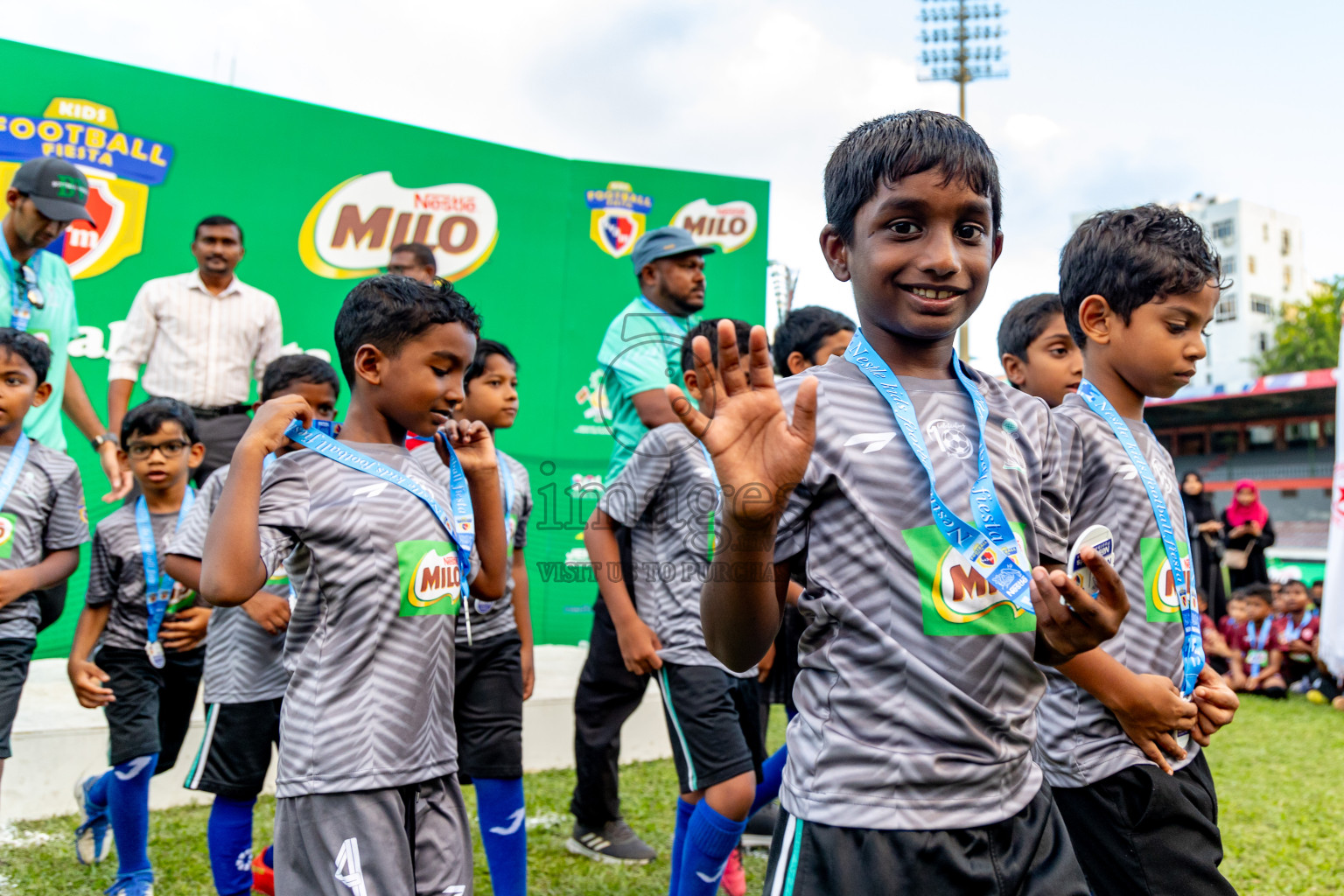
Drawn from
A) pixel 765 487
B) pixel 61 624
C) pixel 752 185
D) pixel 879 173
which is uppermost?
pixel 752 185

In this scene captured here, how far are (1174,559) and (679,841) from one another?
1.94 m

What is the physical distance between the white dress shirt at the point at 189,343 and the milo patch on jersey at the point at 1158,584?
4.40 m

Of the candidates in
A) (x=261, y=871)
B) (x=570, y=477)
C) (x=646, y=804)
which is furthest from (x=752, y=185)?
(x=261, y=871)

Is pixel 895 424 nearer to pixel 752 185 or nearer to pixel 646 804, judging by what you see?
pixel 646 804

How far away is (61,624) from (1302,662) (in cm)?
925

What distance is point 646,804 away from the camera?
471 cm

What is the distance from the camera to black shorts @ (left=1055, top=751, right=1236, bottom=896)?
72.7 inches

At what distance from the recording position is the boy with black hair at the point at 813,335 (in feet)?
12.7

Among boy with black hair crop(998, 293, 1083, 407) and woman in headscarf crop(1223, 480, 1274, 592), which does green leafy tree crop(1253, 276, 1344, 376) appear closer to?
woman in headscarf crop(1223, 480, 1274, 592)

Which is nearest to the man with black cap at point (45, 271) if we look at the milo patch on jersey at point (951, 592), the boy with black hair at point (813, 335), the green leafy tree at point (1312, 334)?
the boy with black hair at point (813, 335)

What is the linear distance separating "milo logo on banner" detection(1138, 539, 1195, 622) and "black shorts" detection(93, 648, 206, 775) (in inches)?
120

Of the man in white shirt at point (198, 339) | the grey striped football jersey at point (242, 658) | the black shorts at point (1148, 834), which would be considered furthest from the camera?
the man in white shirt at point (198, 339)

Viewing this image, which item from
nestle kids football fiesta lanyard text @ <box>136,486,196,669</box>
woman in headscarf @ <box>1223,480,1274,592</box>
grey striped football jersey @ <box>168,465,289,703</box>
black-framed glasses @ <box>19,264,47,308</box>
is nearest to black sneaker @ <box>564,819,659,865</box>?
grey striped football jersey @ <box>168,465,289,703</box>

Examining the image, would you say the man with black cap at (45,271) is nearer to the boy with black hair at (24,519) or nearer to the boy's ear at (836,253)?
the boy with black hair at (24,519)
